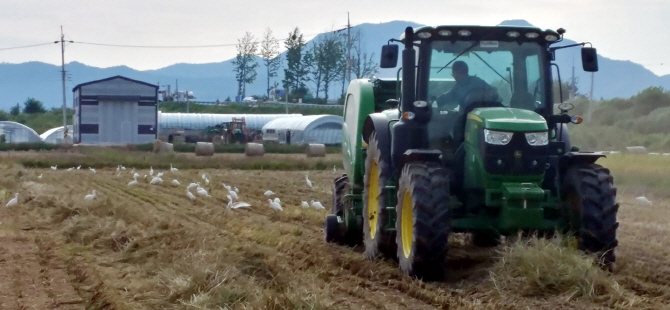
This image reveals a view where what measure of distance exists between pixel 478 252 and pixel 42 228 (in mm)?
6296

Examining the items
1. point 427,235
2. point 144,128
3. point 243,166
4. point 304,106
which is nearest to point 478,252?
point 427,235

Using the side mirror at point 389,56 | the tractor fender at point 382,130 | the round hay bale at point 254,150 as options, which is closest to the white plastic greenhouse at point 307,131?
the round hay bale at point 254,150

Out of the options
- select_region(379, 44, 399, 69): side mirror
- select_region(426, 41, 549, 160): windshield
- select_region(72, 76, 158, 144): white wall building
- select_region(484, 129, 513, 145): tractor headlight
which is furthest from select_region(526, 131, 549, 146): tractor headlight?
select_region(72, 76, 158, 144): white wall building

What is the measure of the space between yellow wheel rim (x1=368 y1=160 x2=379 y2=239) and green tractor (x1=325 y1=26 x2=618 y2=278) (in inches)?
0.5

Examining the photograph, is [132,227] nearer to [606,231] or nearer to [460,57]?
[460,57]

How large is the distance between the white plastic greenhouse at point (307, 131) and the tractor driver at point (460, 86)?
42.5 meters

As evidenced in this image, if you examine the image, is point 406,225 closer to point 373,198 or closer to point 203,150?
point 373,198

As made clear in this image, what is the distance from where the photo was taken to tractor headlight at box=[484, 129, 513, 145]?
747 centimetres

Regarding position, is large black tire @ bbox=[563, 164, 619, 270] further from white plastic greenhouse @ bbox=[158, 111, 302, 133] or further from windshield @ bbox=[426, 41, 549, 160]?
white plastic greenhouse @ bbox=[158, 111, 302, 133]

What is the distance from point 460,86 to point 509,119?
88cm

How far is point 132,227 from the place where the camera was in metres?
10.8

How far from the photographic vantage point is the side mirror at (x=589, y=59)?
26.6ft

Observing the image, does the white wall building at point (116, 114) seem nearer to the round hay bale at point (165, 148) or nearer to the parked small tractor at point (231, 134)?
the parked small tractor at point (231, 134)

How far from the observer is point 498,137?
7.47 meters
